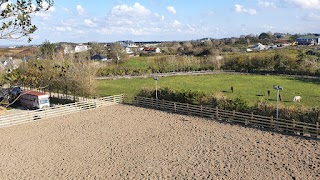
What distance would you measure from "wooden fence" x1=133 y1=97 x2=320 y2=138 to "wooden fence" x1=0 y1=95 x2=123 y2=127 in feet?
10.5

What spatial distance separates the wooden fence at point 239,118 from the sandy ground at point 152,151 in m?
0.86

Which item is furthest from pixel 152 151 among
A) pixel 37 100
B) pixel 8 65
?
pixel 8 65

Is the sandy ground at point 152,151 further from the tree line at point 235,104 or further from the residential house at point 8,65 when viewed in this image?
the residential house at point 8,65

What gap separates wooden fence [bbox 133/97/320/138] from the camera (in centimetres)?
1647

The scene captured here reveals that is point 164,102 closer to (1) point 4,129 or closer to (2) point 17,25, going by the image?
(1) point 4,129

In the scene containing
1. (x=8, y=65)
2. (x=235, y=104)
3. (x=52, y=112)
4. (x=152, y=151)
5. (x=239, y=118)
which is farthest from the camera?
(x=8, y=65)

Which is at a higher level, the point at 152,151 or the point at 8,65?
the point at 8,65

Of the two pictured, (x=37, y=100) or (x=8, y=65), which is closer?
(x=37, y=100)

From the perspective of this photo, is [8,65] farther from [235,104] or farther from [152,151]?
[235,104]

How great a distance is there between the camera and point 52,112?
2312 centimetres

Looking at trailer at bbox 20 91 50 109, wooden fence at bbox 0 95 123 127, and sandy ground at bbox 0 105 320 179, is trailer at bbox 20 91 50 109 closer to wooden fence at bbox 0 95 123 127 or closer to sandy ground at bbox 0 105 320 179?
wooden fence at bbox 0 95 123 127

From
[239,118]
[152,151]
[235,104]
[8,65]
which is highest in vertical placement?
[8,65]

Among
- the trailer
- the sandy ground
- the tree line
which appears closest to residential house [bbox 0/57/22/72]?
the trailer

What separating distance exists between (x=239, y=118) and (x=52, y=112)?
529 inches
